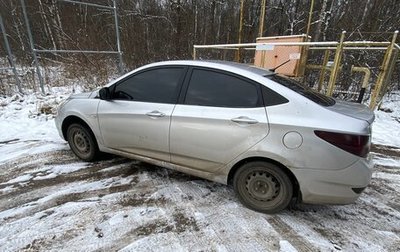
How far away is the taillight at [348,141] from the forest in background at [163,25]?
29.5ft

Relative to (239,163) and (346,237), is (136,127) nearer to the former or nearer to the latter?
(239,163)

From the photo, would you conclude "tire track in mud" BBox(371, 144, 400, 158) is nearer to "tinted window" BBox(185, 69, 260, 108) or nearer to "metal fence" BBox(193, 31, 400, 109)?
"metal fence" BBox(193, 31, 400, 109)

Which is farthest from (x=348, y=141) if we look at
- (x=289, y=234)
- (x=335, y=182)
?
(x=289, y=234)

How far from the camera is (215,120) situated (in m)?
2.71

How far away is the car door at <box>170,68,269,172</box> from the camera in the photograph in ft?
8.54

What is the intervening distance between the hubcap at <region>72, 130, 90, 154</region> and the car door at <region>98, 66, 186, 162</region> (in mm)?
473

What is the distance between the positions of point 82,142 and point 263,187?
286 cm

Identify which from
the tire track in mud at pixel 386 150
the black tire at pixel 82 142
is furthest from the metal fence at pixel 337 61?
the black tire at pixel 82 142

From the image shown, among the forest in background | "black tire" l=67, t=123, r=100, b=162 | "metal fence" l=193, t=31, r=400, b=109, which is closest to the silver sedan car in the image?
"black tire" l=67, t=123, r=100, b=162

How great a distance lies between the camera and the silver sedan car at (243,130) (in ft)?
7.72

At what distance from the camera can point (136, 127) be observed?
3264mm

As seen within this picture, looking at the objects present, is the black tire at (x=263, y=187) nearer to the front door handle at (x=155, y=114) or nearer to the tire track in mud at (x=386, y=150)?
the front door handle at (x=155, y=114)

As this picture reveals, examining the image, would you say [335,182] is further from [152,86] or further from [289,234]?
[152,86]

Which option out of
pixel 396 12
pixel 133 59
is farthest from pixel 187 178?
pixel 396 12
